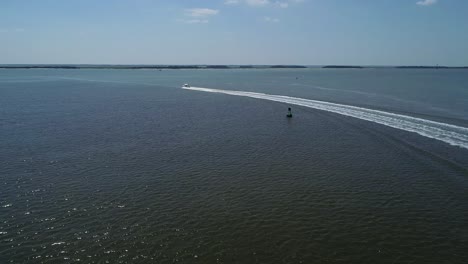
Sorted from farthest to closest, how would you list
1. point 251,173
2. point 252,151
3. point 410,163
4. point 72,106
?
point 72,106, point 252,151, point 410,163, point 251,173

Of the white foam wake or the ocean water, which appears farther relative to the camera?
the white foam wake

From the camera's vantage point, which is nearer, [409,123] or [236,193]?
[236,193]

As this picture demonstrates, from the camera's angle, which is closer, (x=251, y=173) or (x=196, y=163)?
(x=251, y=173)

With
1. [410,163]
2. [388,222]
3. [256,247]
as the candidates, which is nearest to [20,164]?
[256,247]

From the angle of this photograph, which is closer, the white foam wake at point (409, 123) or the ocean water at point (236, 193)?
the ocean water at point (236, 193)

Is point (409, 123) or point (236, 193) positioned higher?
point (409, 123)

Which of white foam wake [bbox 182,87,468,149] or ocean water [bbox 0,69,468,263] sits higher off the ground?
white foam wake [bbox 182,87,468,149]

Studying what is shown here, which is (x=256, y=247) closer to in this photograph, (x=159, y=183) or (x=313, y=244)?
(x=313, y=244)

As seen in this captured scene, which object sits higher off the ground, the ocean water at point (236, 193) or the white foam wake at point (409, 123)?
the white foam wake at point (409, 123)
